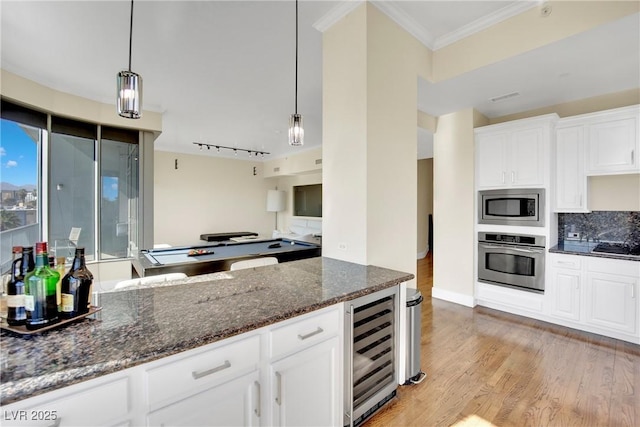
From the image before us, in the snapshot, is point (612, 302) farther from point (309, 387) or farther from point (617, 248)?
point (309, 387)

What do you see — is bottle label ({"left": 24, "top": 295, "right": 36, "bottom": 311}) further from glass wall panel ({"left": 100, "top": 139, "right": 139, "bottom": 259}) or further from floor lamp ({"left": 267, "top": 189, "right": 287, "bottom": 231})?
floor lamp ({"left": 267, "top": 189, "right": 287, "bottom": 231})

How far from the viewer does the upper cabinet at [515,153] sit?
11.0 ft

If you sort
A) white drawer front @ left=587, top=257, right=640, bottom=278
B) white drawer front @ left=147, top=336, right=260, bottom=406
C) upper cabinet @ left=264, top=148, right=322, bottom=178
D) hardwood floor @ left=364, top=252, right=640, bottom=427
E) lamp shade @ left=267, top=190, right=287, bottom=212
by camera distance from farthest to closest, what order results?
lamp shade @ left=267, top=190, right=287, bottom=212 < upper cabinet @ left=264, top=148, right=322, bottom=178 < white drawer front @ left=587, top=257, right=640, bottom=278 < hardwood floor @ left=364, top=252, right=640, bottom=427 < white drawer front @ left=147, top=336, right=260, bottom=406

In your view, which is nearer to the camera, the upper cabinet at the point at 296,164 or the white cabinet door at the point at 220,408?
the white cabinet door at the point at 220,408

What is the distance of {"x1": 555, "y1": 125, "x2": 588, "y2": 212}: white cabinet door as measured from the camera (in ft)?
10.7

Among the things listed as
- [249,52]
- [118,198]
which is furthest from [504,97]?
[118,198]

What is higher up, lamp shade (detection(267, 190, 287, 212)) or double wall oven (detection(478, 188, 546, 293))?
lamp shade (detection(267, 190, 287, 212))

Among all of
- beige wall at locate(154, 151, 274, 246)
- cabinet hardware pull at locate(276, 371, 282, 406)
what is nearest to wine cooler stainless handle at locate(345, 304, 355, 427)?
cabinet hardware pull at locate(276, 371, 282, 406)

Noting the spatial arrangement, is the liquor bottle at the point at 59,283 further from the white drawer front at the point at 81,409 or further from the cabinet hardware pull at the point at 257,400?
the cabinet hardware pull at the point at 257,400

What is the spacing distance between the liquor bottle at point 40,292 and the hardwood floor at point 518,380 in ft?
6.06

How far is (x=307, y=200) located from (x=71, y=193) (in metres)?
5.33

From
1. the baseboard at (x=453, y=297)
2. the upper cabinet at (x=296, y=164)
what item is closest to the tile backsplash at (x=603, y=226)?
the baseboard at (x=453, y=297)

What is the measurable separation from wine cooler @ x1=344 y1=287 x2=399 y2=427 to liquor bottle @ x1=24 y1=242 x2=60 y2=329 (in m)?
1.34

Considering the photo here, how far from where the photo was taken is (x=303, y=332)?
1419 millimetres
